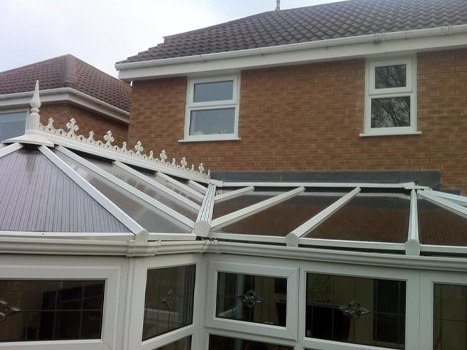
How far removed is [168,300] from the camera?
14.1ft

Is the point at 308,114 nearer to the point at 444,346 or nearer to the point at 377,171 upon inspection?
the point at 377,171

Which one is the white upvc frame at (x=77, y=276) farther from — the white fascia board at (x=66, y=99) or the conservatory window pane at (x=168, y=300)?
the white fascia board at (x=66, y=99)

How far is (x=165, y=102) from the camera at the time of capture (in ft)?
30.1

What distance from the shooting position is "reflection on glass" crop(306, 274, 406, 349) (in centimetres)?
424

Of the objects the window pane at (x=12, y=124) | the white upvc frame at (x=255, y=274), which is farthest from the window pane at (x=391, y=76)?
the window pane at (x=12, y=124)

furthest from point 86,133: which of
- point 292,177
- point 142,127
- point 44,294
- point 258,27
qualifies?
point 44,294

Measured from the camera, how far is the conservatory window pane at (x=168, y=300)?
4.04 m

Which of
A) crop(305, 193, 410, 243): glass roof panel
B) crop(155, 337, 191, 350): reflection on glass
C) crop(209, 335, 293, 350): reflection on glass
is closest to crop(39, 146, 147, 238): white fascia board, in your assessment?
crop(155, 337, 191, 350): reflection on glass

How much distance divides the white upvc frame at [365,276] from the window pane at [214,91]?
5.08m

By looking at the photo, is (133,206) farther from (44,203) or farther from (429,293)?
(429,293)

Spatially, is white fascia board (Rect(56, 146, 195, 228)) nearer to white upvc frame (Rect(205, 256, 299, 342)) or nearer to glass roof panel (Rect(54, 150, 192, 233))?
glass roof panel (Rect(54, 150, 192, 233))

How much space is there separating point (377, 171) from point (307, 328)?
382 centimetres

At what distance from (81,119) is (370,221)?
8783 mm

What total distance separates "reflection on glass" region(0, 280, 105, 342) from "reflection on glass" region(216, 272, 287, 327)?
159 centimetres
